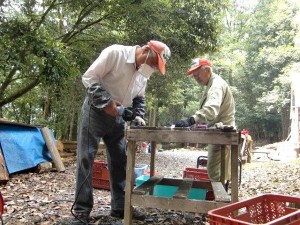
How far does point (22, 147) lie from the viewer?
7312 mm

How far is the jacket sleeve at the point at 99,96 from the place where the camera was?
10.7 ft

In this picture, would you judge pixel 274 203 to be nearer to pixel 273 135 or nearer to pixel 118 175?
pixel 118 175

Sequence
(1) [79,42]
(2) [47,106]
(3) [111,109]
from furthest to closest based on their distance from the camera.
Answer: (2) [47,106] < (1) [79,42] < (3) [111,109]

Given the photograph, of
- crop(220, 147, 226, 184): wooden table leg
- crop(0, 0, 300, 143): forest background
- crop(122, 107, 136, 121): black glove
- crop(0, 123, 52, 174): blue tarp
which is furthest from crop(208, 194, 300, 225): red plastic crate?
crop(0, 123, 52, 174): blue tarp

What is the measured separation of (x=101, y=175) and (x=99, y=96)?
3.04 metres

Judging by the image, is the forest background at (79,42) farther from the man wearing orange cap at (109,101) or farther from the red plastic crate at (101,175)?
the man wearing orange cap at (109,101)

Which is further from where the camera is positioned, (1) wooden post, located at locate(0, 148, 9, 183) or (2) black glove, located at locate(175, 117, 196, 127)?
(1) wooden post, located at locate(0, 148, 9, 183)

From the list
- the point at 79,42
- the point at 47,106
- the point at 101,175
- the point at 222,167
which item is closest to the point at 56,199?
the point at 101,175

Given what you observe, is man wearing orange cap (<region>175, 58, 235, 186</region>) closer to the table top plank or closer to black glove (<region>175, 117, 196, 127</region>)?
black glove (<region>175, 117, 196, 127</region>)

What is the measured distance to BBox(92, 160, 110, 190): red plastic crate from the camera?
5.96m

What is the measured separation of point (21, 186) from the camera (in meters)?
5.95

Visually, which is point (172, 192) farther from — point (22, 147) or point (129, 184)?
point (22, 147)

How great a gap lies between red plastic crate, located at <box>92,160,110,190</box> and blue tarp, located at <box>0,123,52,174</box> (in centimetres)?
195

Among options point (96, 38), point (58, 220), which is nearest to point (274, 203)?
point (58, 220)
